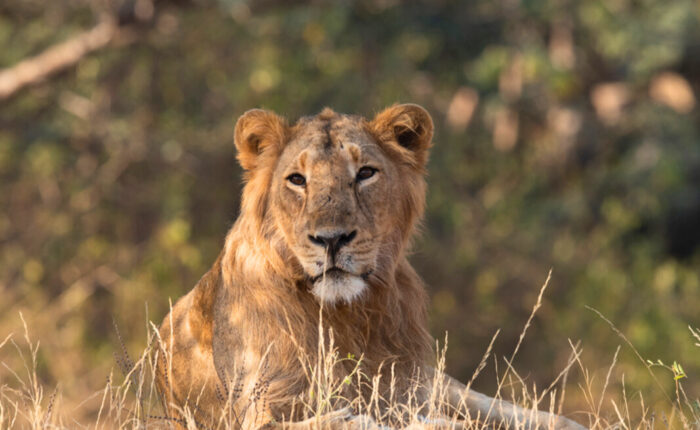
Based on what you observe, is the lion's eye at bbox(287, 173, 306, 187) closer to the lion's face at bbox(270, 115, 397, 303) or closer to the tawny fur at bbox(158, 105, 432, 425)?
the lion's face at bbox(270, 115, 397, 303)

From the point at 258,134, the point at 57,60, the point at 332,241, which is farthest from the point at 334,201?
the point at 57,60

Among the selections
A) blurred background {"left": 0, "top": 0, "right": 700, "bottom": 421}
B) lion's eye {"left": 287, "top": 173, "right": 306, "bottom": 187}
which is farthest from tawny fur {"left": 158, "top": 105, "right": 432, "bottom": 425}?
blurred background {"left": 0, "top": 0, "right": 700, "bottom": 421}

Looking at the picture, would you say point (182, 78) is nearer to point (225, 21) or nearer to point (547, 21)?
point (225, 21)

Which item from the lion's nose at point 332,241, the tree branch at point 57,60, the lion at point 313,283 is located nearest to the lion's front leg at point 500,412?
the lion at point 313,283

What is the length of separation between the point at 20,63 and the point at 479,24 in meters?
5.61

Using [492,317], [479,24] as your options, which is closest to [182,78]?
[479,24]

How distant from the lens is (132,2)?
38.9ft

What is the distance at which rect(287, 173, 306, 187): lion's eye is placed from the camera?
4.54 m

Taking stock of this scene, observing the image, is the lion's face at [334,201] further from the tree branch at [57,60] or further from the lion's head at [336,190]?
the tree branch at [57,60]

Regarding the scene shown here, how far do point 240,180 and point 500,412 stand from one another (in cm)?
894

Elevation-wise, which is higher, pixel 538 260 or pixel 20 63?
pixel 20 63

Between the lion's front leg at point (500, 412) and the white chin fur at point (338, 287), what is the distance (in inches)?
21.9

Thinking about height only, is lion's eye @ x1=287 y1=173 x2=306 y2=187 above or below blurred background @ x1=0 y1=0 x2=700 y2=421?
above

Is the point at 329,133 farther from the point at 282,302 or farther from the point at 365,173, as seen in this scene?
the point at 282,302
